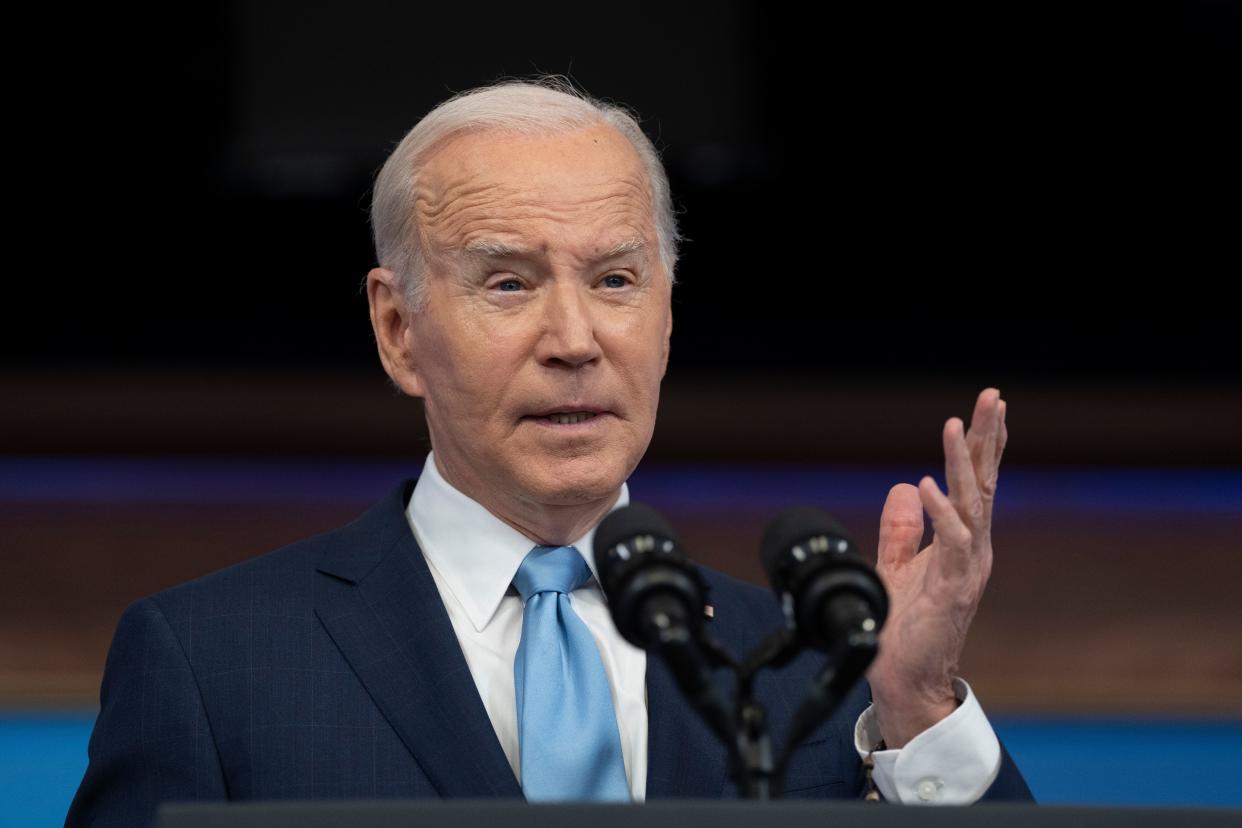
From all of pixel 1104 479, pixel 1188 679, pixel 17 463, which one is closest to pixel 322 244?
pixel 17 463

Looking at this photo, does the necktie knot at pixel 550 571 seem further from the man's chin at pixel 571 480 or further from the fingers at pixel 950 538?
the fingers at pixel 950 538

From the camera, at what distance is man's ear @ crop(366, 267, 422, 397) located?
5.56ft

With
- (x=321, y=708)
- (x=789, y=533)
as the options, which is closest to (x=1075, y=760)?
(x=321, y=708)

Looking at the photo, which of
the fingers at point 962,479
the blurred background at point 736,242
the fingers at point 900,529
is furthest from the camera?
the blurred background at point 736,242

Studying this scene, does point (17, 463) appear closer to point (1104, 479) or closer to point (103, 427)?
point (103, 427)

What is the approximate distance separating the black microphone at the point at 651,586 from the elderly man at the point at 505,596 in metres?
0.40

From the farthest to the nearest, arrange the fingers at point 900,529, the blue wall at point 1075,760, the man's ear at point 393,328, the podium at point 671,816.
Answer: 1. the blue wall at point 1075,760
2. the man's ear at point 393,328
3. the fingers at point 900,529
4. the podium at point 671,816

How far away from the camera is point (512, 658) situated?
5.15ft

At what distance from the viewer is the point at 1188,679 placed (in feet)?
14.3

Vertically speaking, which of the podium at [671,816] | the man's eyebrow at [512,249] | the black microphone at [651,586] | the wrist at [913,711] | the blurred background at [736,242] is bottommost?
the podium at [671,816]

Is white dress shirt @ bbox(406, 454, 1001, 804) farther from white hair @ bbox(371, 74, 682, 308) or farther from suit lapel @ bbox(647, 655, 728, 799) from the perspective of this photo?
white hair @ bbox(371, 74, 682, 308)

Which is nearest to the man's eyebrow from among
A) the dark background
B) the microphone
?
the microphone

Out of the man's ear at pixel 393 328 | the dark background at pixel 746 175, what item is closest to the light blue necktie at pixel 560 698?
the man's ear at pixel 393 328

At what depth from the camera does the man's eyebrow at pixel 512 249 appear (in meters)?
1.56
